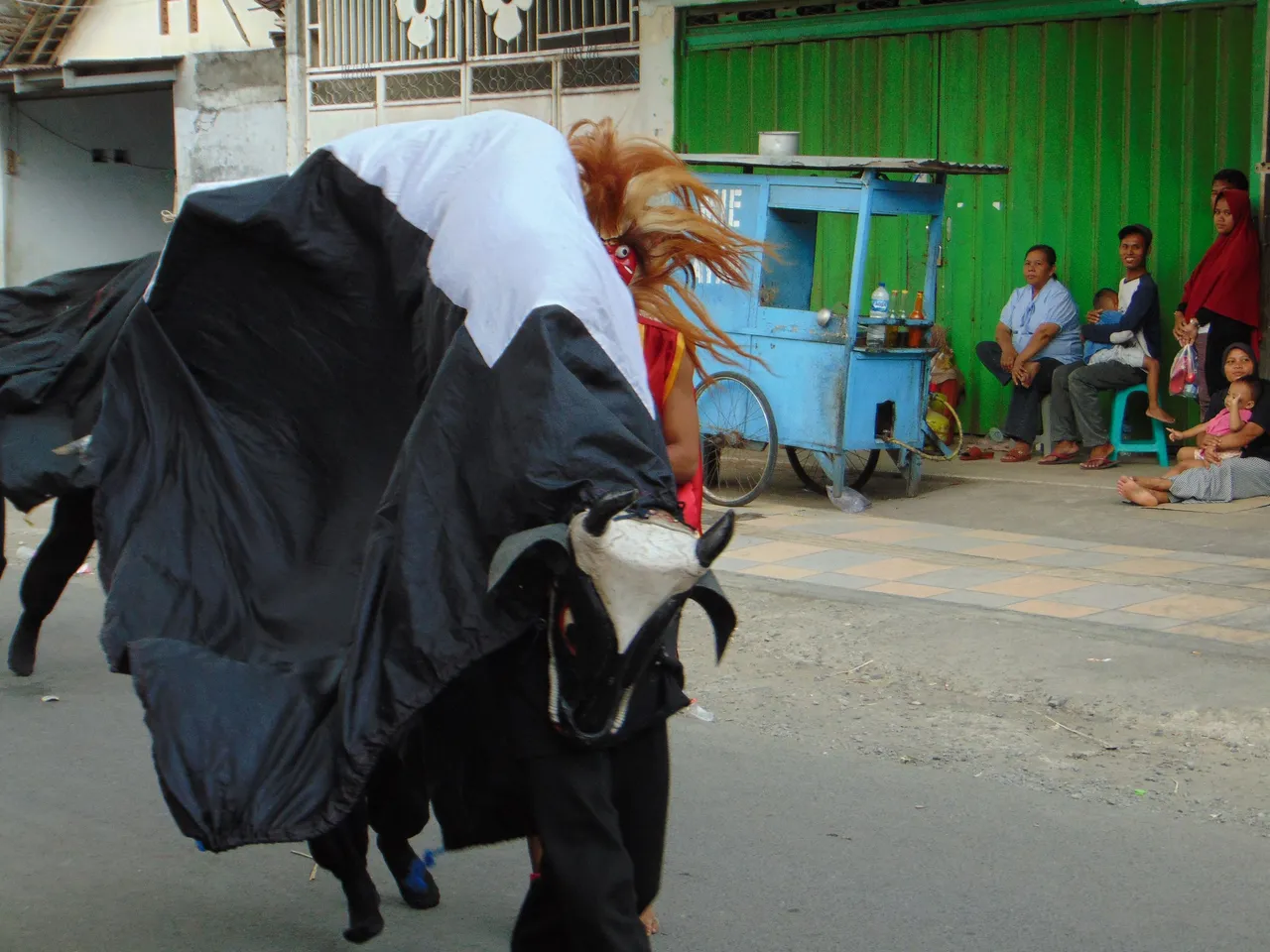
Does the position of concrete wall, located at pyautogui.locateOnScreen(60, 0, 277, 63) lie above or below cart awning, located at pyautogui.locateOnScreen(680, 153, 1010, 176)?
above

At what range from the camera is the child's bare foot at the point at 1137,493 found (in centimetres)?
886

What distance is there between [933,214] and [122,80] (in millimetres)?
10850

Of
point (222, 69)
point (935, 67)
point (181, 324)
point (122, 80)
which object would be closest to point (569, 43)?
point (935, 67)

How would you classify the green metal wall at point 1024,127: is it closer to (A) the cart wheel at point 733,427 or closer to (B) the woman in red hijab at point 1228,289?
(B) the woman in red hijab at point 1228,289

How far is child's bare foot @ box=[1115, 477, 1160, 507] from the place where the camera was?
8859 millimetres

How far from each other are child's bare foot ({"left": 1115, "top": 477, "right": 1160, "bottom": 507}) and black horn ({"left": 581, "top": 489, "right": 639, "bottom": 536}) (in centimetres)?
715

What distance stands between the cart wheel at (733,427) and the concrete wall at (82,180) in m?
12.2

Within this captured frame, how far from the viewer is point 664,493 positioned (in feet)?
8.02

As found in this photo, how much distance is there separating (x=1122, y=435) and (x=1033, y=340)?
2.71 ft

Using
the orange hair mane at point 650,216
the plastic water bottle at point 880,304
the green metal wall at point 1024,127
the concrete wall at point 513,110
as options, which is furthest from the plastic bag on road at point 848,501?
the orange hair mane at point 650,216

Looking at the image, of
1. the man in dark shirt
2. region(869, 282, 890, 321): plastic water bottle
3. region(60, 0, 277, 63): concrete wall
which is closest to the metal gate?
region(60, 0, 277, 63): concrete wall

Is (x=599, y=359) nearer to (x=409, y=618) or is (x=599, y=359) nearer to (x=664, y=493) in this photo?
(x=664, y=493)

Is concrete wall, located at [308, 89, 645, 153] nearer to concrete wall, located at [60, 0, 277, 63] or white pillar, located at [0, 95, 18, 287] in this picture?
concrete wall, located at [60, 0, 277, 63]

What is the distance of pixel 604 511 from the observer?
2213 mm
